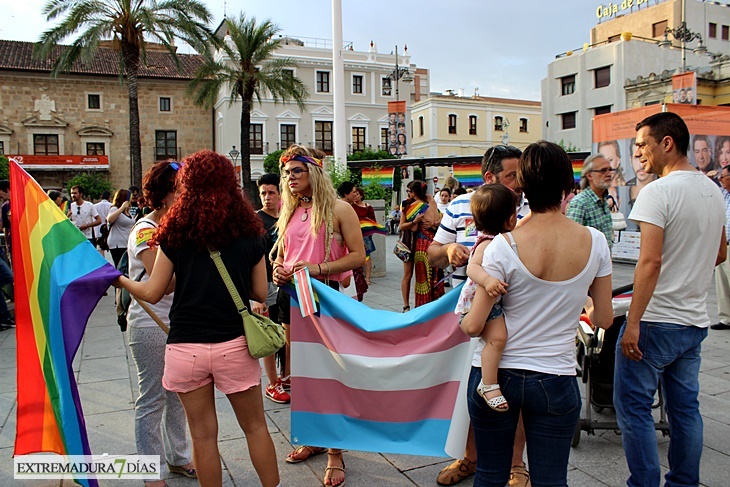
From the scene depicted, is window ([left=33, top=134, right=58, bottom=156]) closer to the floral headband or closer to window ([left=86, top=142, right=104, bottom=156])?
window ([left=86, top=142, right=104, bottom=156])

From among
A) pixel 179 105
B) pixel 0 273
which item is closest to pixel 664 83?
pixel 179 105

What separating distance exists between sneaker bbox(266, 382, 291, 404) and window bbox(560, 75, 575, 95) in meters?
46.8

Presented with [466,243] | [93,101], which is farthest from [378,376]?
[93,101]

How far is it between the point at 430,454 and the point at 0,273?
21.8ft

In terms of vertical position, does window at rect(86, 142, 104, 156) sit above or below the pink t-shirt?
above

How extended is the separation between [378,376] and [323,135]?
47.5 meters

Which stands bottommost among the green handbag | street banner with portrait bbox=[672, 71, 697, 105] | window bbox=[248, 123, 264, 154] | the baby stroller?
the baby stroller

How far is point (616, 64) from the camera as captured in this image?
42750 millimetres

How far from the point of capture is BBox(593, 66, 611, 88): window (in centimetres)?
4350

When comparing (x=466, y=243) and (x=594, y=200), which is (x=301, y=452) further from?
(x=594, y=200)

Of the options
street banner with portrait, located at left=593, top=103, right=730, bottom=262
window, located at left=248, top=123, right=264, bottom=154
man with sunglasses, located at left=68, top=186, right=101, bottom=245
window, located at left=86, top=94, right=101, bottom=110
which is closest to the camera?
man with sunglasses, located at left=68, top=186, right=101, bottom=245

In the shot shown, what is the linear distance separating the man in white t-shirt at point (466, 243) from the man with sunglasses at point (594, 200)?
0.91 meters

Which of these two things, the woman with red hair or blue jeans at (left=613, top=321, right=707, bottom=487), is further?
blue jeans at (left=613, top=321, right=707, bottom=487)

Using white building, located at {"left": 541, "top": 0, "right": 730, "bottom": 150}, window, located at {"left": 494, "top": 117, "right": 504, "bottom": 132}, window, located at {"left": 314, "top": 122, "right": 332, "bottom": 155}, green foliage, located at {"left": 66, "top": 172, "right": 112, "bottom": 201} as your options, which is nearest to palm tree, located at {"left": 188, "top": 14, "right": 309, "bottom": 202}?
green foliage, located at {"left": 66, "top": 172, "right": 112, "bottom": 201}
